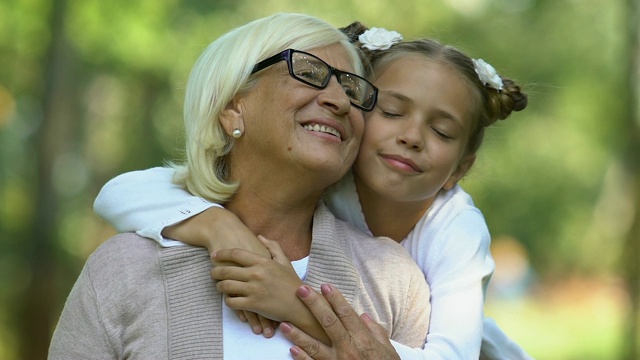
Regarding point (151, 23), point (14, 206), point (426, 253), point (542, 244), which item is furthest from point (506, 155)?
point (426, 253)

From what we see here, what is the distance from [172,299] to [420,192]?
971 millimetres

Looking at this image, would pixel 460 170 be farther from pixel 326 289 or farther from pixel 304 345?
pixel 304 345

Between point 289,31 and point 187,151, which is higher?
point 289,31

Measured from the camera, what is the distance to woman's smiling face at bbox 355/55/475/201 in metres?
3.26

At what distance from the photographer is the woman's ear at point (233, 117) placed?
3.06 metres

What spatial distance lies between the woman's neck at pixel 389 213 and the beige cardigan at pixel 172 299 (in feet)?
1.13

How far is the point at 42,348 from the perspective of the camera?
33.8ft

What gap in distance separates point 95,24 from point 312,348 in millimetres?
9053

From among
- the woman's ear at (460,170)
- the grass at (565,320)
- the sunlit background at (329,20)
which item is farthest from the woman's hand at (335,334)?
the grass at (565,320)

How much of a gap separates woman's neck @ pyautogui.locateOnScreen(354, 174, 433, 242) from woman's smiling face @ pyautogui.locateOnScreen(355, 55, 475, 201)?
0.27 feet

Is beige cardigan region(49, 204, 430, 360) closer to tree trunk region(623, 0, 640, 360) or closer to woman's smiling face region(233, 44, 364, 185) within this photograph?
woman's smiling face region(233, 44, 364, 185)

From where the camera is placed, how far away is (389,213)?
11.3 feet

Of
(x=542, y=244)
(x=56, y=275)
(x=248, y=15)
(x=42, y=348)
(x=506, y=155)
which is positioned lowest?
(x=42, y=348)

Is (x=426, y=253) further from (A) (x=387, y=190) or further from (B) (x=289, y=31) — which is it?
(B) (x=289, y=31)
